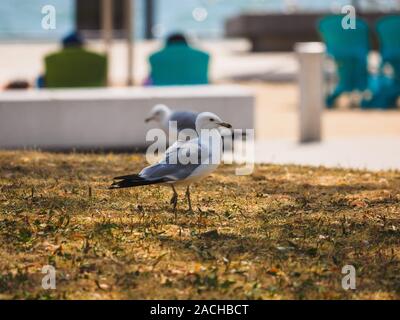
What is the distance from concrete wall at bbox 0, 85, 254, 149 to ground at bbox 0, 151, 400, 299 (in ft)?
9.66

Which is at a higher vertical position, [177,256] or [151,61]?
[151,61]

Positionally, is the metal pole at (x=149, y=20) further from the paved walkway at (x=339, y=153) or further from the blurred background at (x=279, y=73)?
the paved walkway at (x=339, y=153)

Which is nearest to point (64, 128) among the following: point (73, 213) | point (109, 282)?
point (73, 213)

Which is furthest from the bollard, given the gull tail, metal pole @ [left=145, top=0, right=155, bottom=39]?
metal pole @ [left=145, top=0, right=155, bottom=39]

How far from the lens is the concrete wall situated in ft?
43.7

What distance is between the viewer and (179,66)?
16078 millimetres

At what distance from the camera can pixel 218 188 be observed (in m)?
9.58

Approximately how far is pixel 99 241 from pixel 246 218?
1.33 m

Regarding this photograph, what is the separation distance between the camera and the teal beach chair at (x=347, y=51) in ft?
60.0

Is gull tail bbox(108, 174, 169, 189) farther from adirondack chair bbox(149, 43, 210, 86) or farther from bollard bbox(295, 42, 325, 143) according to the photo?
adirondack chair bbox(149, 43, 210, 86)

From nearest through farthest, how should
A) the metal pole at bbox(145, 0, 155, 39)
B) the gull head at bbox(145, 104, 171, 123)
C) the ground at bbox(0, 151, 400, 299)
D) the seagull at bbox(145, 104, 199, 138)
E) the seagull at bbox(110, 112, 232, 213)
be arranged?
the ground at bbox(0, 151, 400, 299) < the seagull at bbox(110, 112, 232, 213) < the seagull at bbox(145, 104, 199, 138) < the gull head at bbox(145, 104, 171, 123) < the metal pole at bbox(145, 0, 155, 39)

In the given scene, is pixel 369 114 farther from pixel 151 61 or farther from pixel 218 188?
pixel 218 188

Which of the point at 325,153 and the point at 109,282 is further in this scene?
the point at 325,153
